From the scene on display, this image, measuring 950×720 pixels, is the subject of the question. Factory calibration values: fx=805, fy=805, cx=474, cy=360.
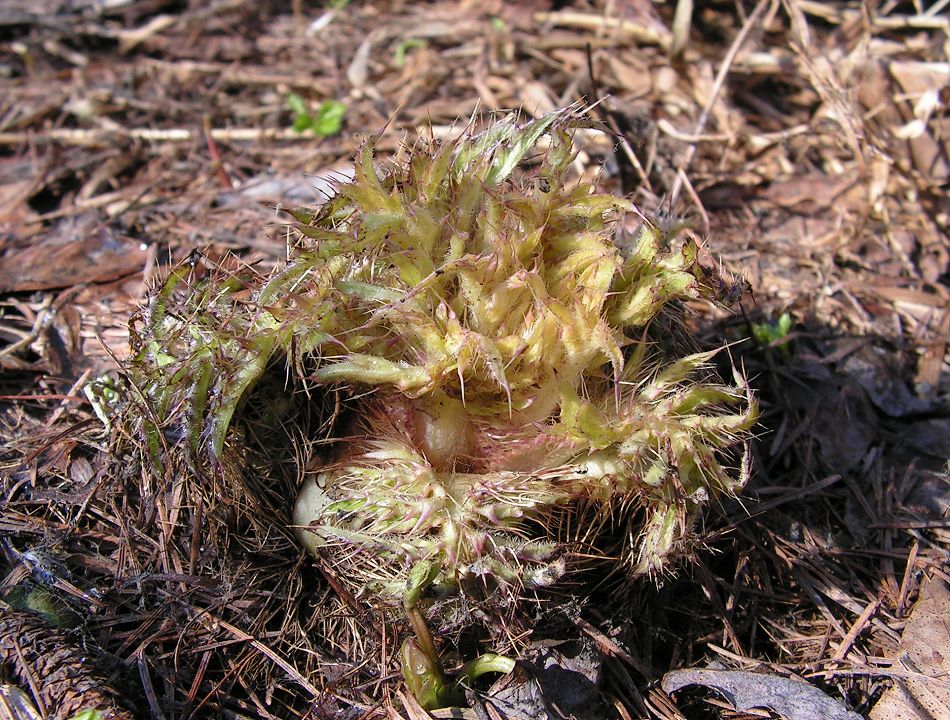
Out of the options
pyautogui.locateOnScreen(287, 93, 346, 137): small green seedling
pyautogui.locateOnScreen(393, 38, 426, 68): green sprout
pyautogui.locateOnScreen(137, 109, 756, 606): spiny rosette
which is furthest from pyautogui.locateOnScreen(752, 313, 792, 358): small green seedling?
pyautogui.locateOnScreen(393, 38, 426, 68): green sprout

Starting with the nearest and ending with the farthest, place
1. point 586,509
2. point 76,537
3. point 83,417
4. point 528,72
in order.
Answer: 1. point 586,509
2. point 76,537
3. point 83,417
4. point 528,72

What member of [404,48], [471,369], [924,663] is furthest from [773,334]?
[404,48]

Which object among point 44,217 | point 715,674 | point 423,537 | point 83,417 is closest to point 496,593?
Answer: point 423,537

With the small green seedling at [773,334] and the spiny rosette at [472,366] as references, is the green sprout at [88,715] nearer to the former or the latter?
the spiny rosette at [472,366]

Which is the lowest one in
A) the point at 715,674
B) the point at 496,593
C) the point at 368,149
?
the point at 715,674

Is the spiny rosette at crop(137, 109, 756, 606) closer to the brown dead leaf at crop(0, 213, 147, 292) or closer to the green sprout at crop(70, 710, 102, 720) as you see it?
the green sprout at crop(70, 710, 102, 720)

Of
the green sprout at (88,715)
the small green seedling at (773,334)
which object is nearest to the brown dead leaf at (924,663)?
the small green seedling at (773,334)

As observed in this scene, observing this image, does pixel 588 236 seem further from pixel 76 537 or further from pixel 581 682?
pixel 76 537
